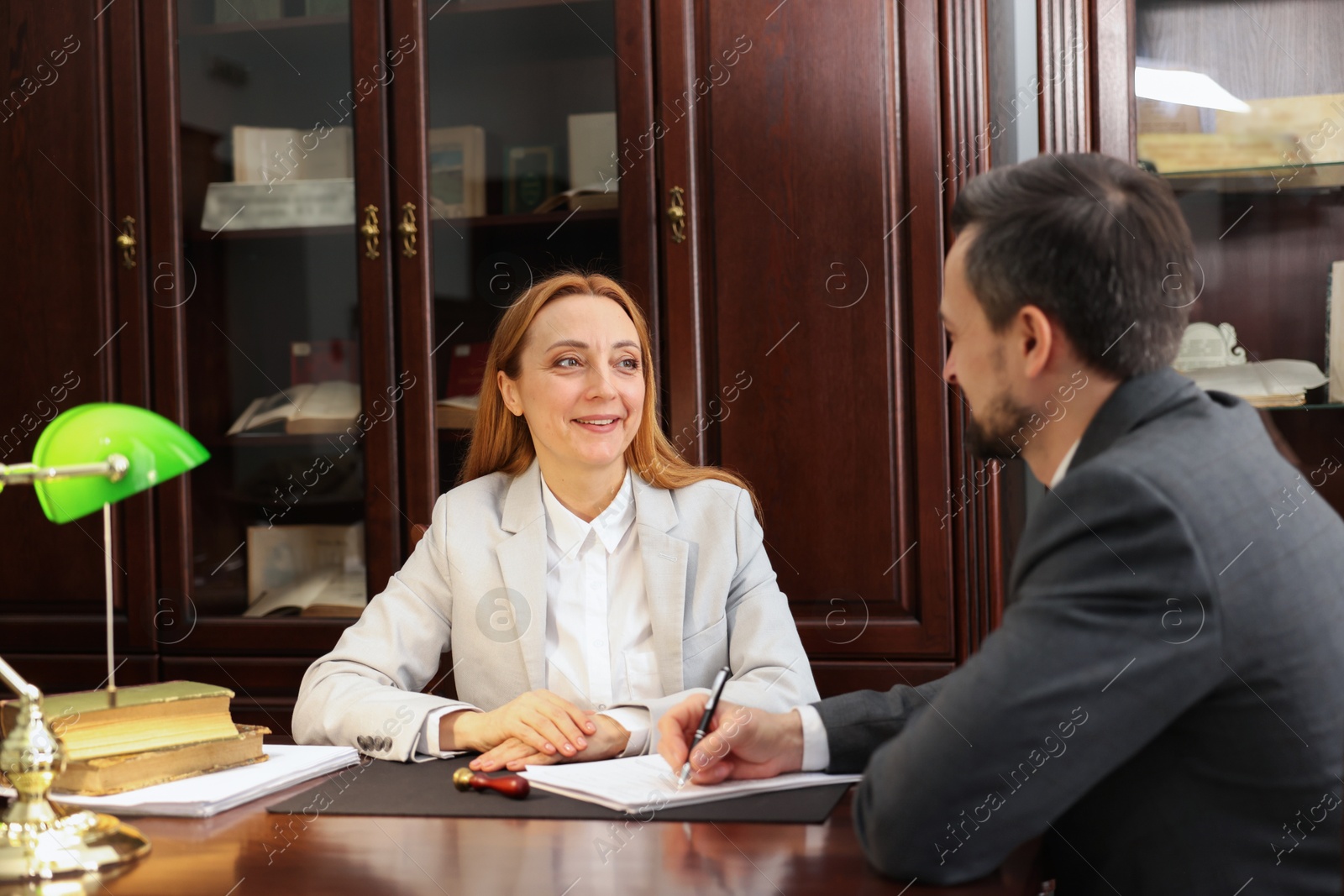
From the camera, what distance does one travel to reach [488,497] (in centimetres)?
206

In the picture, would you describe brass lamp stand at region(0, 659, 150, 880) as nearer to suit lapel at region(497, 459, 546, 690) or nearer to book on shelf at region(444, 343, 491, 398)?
suit lapel at region(497, 459, 546, 690)

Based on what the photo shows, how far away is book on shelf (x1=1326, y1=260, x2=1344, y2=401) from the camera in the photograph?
87.0 inches

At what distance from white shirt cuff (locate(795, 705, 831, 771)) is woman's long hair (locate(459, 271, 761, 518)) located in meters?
0.78

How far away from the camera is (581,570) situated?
6.49 feet

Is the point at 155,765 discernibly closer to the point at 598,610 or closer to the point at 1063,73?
the point at 598,610

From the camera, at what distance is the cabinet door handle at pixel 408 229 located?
251 centimetres

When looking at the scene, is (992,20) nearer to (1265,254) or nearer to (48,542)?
(1265,254)

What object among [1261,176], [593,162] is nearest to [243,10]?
[593,162]

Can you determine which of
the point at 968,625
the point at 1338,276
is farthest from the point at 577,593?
the point at 1338,276

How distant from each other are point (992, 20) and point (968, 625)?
3.89 ft

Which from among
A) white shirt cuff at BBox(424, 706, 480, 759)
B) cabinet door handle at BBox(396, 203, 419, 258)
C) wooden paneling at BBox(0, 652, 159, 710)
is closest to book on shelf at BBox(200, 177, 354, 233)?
cabinet door handle at BBox(396, 203, 419, 258)

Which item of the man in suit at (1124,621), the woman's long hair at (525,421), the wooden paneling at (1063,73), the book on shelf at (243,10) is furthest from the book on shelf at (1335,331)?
the book on shelf at (243,10)

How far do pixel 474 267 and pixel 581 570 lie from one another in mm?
887

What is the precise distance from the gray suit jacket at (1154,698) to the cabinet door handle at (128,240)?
221 centimetres
